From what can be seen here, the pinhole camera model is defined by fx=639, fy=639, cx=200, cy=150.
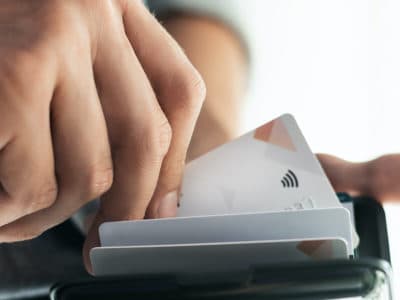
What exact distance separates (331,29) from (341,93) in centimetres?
8

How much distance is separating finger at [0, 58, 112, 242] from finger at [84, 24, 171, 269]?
0.01m

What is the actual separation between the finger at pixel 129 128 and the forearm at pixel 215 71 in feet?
0.70

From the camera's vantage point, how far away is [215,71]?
0.73 metres

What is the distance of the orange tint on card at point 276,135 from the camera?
1.65 ft

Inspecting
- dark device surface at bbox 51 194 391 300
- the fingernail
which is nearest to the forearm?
the fingernail

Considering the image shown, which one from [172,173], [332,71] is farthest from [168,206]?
[332,71]

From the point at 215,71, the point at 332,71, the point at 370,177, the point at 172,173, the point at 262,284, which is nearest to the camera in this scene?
the point at 262,284

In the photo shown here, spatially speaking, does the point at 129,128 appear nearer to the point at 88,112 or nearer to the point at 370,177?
the point at 88,112

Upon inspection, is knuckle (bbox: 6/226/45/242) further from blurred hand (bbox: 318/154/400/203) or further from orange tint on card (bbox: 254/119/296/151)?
blurred hand (bbox: 318/154/400/203)

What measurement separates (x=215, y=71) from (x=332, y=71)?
20 centimetres

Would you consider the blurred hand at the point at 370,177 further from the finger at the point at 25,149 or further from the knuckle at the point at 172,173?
the finger at the point at 25,149

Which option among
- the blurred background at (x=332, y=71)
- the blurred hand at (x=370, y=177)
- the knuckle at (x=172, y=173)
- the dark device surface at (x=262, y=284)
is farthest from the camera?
the blurred background at (x=332, y=71)

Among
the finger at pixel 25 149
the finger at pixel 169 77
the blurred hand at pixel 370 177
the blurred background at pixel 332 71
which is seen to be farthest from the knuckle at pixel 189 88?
the blurred background at pixel 332 71

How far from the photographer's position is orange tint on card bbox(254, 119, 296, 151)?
19.8 inches
